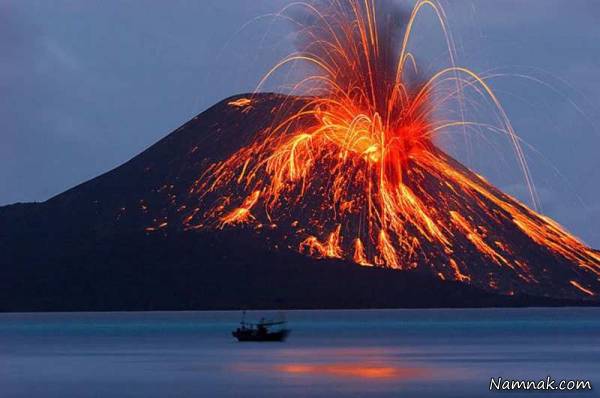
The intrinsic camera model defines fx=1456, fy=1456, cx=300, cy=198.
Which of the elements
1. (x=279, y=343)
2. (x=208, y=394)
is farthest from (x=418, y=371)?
(x=279, y=343)

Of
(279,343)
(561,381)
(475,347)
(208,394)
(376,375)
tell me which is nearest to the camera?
(208,394)

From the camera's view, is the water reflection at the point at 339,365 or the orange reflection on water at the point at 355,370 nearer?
the orange reflection on water at the point at 355,370

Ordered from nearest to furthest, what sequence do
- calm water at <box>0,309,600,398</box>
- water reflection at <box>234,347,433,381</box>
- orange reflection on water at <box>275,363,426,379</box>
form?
calm water at <box>0,309,600,398</box>, orange reflection on water at <box>275,363,426,379</box>, water reflection at <box>234,347,433,381</box>

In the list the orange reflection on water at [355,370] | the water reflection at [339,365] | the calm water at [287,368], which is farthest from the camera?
the water reflection at [339,365]

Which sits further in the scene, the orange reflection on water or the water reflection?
the water reflection

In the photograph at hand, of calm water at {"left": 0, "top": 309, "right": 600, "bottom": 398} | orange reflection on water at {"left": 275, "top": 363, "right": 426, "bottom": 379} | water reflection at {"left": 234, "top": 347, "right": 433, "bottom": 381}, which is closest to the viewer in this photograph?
calm water at {"left": 0, "top": 309, "right": 600, "bottom": 398}

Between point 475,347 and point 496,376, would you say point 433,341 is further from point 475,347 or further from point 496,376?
point 496,376

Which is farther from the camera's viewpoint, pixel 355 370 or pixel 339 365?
pixel 339 365

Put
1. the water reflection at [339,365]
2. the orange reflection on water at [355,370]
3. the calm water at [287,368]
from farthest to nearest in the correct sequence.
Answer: the water reflection at [339,365] < the orange reflection on water at [355,370] < the calm water at [287,368]
